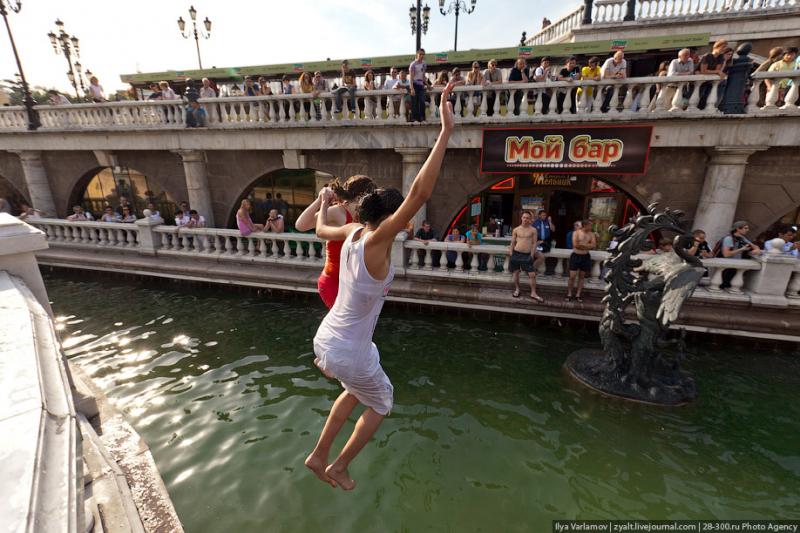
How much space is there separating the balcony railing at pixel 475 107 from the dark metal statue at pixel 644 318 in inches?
162

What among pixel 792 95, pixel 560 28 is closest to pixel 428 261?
pixel 792 95

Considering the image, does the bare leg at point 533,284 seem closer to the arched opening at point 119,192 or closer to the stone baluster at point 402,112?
the stone baluster at point 402,112

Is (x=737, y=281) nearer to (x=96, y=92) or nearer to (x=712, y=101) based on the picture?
(x=712, y=101)

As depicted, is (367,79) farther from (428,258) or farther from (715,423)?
(715,423)

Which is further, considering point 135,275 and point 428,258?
point 135,275

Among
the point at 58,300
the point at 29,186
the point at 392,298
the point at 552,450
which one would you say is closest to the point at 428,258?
the point at 392,298

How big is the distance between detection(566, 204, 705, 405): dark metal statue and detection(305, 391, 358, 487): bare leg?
13.6ft

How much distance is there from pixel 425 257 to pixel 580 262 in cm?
322

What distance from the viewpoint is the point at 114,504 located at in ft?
9.92

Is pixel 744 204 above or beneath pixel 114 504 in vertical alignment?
above

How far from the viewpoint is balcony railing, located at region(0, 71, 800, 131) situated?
7699 millimetres

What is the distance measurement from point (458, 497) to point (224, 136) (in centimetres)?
1063

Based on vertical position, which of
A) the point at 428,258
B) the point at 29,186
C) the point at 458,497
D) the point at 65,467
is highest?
the point at 29,186

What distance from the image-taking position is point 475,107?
9.30 meters
